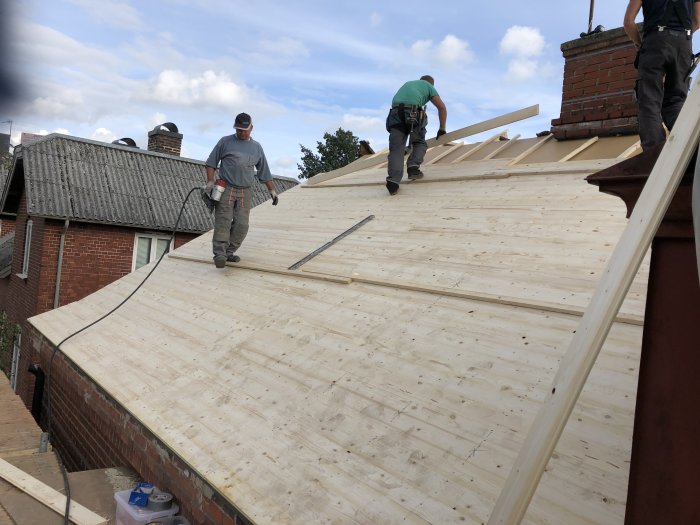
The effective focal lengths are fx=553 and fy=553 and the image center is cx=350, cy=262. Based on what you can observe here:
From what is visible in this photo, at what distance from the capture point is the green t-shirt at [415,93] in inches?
238

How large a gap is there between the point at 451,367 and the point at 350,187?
439cm

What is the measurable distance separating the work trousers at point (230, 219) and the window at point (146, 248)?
973cm

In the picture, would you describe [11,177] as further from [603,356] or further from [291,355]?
[603,356]

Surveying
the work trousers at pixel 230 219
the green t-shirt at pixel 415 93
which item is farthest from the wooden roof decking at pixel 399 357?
the green t-shirt at pixel 415 93

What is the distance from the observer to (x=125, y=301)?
5.97m

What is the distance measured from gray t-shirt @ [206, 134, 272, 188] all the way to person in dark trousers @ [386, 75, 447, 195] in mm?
1489

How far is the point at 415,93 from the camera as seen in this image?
6074mm

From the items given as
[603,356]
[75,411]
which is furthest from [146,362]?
[603,356]

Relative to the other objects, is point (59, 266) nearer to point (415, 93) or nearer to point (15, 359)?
point (15, 359)

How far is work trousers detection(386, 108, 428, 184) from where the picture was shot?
602cm

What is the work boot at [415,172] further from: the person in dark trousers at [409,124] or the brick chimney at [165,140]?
the brick chimney at [165,140]

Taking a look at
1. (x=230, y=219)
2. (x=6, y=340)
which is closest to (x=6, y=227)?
(x=6, y=340)

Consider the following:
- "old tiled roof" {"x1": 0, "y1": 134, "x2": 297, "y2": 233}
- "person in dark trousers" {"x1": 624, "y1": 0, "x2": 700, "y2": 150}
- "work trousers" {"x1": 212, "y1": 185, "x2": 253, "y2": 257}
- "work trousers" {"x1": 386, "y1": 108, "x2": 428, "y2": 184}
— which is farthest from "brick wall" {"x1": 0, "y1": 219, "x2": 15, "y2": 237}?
"person in dark trousers" {"x1": 624, "y1": 0, "x2": 700, "y2": 150}

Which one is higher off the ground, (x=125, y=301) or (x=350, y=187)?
(x=350, y=187)
